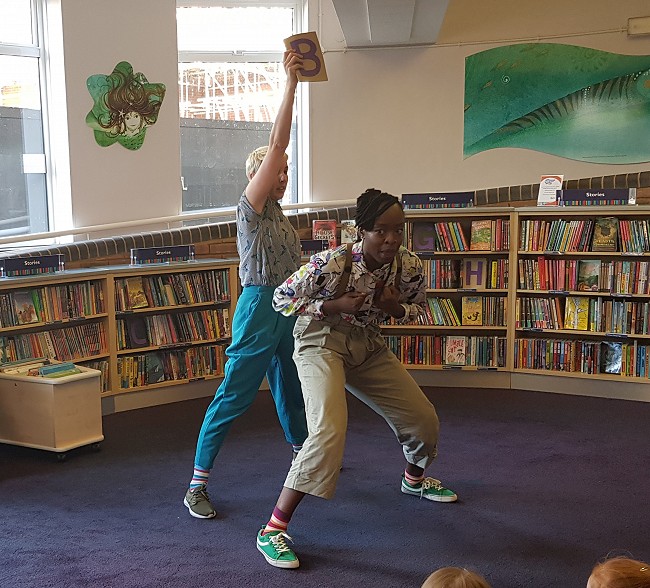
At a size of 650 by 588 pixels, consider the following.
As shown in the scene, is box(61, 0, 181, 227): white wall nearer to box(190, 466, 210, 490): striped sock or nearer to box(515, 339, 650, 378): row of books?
box(190, 466, 210, 490): striped sock

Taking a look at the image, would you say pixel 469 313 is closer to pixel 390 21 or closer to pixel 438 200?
→ pixel 438 200

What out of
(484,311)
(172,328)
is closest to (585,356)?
(484,311)

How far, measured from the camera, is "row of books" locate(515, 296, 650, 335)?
5.75 meters

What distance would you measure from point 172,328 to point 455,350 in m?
2.08

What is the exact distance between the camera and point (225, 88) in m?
6.82

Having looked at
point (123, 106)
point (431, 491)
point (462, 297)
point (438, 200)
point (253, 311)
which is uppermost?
point (123, 106)

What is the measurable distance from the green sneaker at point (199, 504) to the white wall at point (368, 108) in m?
2.81

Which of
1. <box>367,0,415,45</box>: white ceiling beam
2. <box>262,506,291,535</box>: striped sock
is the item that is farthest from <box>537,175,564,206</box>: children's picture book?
<box>262,506,291,535</box>: striped sock

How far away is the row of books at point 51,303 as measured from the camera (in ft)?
16.6

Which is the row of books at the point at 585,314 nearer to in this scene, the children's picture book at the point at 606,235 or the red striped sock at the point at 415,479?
the children's picture book at the point at 606,235

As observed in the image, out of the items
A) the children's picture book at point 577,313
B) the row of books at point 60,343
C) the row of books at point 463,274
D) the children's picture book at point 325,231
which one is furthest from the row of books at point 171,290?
the children's picture book at point 577,313

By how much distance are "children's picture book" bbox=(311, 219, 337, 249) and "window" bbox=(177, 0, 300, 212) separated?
873 millimetres

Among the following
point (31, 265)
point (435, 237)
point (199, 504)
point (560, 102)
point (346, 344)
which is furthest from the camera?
point (560, 102)

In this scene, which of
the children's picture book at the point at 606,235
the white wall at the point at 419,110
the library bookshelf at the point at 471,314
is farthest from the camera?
the white wall at the point at 419,110
